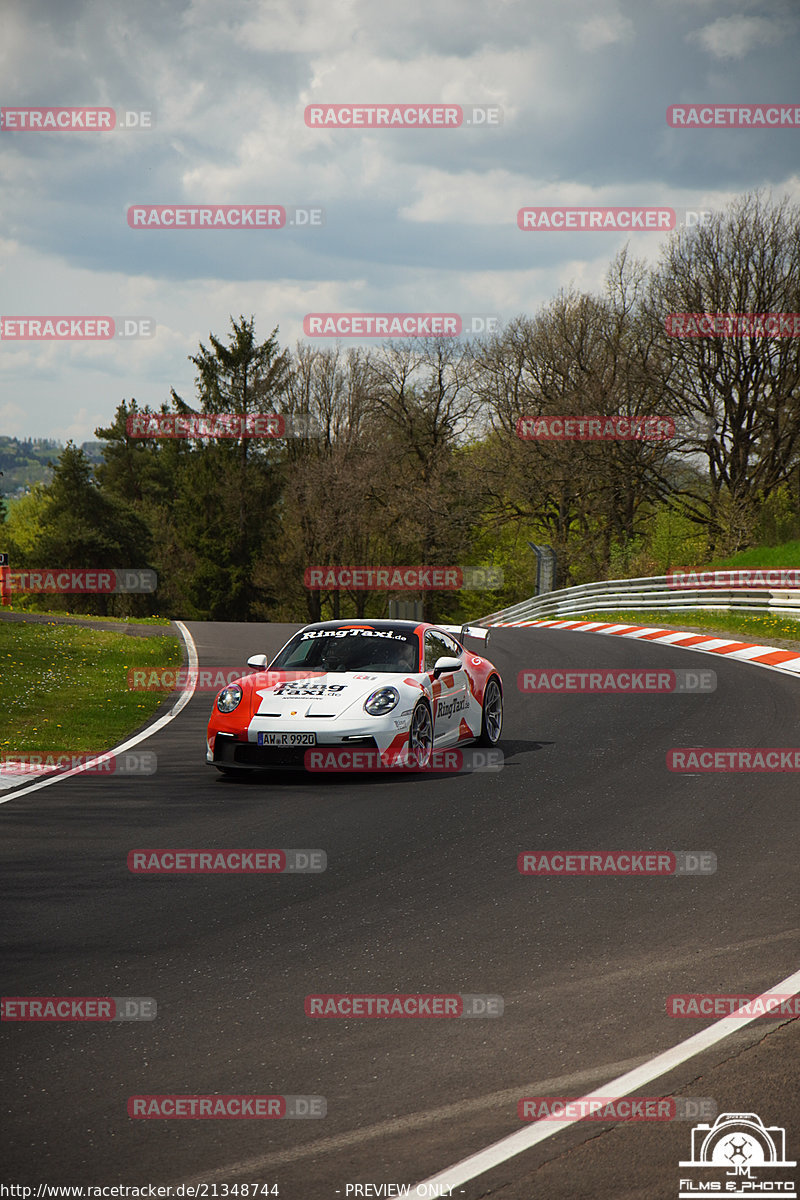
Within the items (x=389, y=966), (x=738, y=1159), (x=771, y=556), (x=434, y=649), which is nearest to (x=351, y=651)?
(x=434, y=649)

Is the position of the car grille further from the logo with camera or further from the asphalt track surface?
the logo with camera

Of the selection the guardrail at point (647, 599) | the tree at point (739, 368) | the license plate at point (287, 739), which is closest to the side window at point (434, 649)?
the license plate at point (287, 739)

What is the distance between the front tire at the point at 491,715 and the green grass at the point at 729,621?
11.6 meters

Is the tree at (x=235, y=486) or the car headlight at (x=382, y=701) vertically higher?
the tree at (x=235, y=486)

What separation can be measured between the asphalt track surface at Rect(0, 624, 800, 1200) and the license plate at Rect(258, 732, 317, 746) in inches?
14.7

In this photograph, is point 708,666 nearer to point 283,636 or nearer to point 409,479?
point 283,636

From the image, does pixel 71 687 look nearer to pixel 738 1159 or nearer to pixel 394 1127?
pixel 394 1127

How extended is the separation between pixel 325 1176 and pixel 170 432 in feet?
222

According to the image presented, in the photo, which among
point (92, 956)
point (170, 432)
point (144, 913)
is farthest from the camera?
point (170, 432)

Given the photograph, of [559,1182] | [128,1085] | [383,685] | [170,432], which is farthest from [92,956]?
[170,432]

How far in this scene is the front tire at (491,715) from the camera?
37.3 ft

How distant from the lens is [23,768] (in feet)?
33.7

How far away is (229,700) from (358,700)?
116cm

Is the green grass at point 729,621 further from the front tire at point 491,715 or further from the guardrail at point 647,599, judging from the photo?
the front tire at point 491,715
